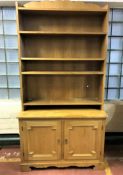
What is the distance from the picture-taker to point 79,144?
2291mm

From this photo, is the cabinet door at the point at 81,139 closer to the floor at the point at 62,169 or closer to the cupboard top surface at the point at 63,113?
the cupboard top surface at the point at 63,113

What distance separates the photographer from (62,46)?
244 centimetres

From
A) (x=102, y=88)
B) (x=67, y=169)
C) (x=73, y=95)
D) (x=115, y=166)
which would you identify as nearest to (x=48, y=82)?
(x=73, y=95)

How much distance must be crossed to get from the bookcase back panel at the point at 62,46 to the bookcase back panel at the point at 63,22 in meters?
0.11

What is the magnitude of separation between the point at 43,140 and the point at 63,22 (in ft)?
5.17

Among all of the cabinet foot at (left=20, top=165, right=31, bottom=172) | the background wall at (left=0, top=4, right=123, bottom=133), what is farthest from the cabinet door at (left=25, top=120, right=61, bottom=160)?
the background wall at (left=0, top=4, right=123, bottom=133)

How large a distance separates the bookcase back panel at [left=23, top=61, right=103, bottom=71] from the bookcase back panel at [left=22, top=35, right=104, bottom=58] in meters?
0.09

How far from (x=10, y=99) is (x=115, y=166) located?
72.3 inches

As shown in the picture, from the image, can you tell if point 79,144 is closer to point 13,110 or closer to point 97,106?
point 97,106

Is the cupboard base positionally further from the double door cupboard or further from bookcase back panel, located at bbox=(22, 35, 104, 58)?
bookcase back panel, located at bbox=(22, 35, 104, 58)

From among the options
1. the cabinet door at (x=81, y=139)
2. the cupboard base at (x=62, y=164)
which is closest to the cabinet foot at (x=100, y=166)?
the cupboard base at (x=62, y=164)

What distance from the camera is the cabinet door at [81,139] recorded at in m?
2.22

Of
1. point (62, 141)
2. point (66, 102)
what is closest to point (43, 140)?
point (62, 141)

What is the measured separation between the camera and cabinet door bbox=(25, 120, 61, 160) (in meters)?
2.21
